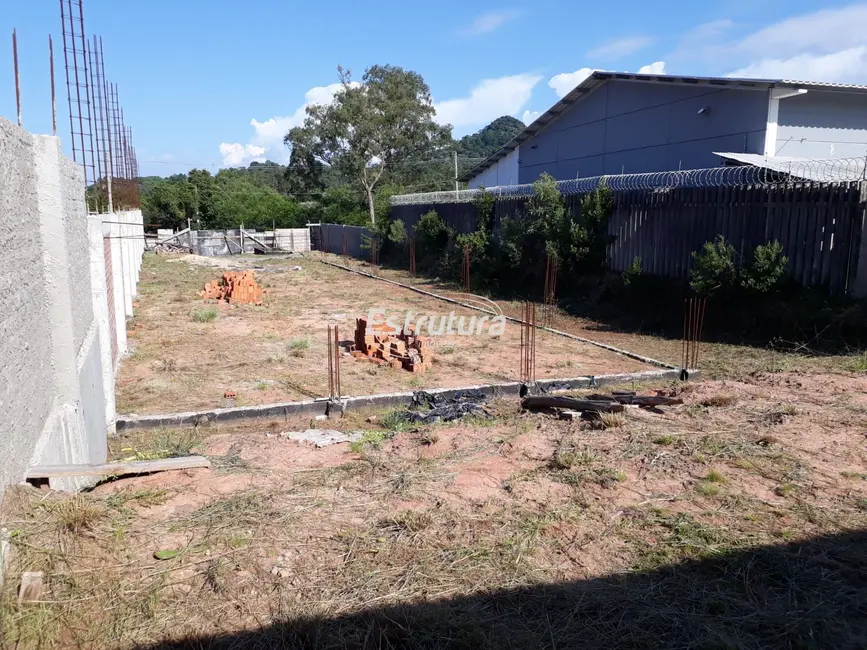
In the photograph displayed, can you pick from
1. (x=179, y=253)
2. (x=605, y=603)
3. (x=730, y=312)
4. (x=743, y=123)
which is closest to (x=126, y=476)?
(x=605, y=603)

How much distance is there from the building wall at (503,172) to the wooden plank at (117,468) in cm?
2595

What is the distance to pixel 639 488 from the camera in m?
4.68

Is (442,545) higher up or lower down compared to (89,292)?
lower down

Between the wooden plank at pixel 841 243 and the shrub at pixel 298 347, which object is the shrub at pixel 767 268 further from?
the shrub at pixel 298 347

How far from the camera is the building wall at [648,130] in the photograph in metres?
17.7

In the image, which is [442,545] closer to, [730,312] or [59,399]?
[59,399]

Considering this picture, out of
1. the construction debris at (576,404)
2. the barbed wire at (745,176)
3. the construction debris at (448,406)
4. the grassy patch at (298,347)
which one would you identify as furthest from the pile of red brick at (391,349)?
the barbed wire at (745,176)

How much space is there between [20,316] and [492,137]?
106163 millimetres

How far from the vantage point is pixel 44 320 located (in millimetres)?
4262

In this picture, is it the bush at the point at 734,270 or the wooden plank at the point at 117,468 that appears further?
the bush at the point at 734,270

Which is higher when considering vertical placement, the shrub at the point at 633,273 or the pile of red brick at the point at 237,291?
the shrub at the point at 633,273

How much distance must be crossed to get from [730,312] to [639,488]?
7534 millimetres

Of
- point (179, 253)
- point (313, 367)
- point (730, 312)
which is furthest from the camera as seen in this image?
point (179, 253)

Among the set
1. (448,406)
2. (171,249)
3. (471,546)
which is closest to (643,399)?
(448,406)
